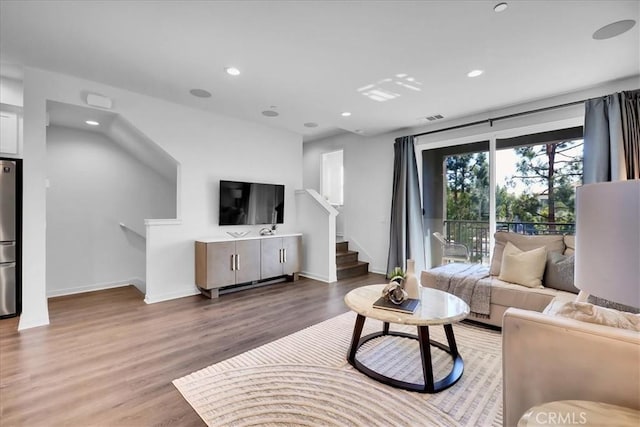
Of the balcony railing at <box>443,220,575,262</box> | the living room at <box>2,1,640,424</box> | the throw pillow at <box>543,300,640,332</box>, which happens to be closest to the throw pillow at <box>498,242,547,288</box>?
the balcony railing at <box>443,220,575,262</box>

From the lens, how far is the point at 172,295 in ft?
13.1

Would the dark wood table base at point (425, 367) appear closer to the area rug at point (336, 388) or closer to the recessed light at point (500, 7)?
the area rug at point (336, 388)

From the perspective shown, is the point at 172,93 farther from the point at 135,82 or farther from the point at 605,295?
the point at 605,295

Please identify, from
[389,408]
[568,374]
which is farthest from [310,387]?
[568,374]

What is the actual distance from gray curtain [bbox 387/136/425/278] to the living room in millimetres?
317

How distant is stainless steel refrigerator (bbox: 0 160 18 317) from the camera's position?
→ 10.6 ft

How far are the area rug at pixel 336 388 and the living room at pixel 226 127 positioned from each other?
0.38 m

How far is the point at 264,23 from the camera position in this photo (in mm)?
2260

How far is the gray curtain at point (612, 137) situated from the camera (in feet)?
10.0

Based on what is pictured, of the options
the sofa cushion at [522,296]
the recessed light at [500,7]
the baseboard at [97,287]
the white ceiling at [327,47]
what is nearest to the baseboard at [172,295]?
the baseboard at [97,287]

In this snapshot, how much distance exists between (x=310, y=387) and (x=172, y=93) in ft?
11.9

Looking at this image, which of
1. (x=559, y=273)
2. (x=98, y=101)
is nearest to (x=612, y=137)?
(x=559, y=273)

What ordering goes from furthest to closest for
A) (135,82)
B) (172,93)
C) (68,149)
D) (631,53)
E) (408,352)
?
1. (68,149)
2. (172,93)
3. (135,82)
4. (631,53)
5. (408,352)

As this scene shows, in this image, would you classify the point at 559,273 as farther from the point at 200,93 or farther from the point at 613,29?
the point at 200,93
